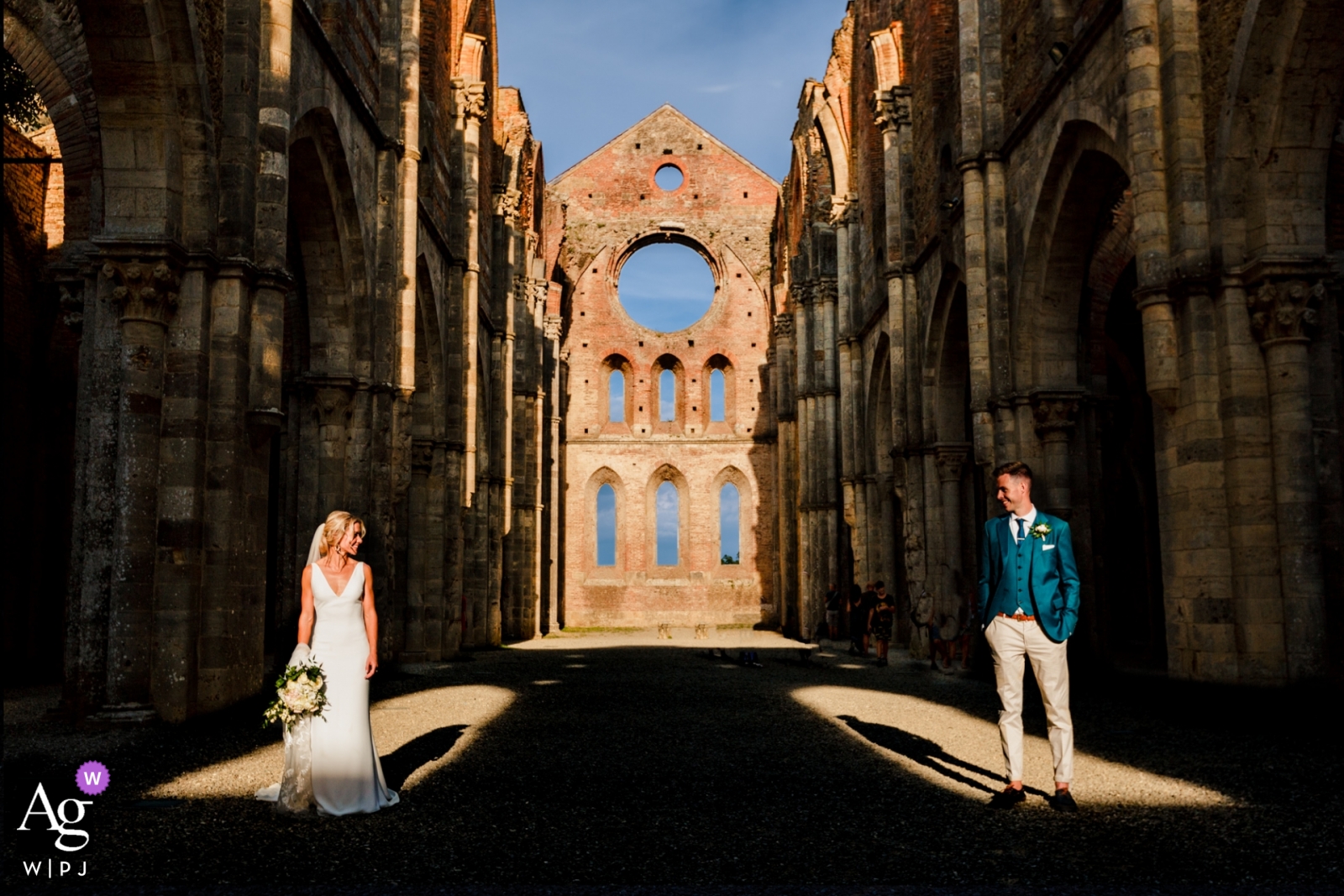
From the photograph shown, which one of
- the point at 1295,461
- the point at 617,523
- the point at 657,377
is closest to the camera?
the point at 1295,461

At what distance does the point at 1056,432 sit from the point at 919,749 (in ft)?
21.6

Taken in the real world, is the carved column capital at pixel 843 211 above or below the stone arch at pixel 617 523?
above

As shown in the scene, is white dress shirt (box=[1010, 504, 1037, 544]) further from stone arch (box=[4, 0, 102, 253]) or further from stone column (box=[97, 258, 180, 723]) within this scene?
stone arch (box=[4, 0, 102, 253])

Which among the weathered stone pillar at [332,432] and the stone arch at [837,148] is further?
the stone arch at [837,148]

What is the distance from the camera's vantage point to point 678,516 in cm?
3425

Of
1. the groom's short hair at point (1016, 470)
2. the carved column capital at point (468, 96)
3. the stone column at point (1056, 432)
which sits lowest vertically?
the groom's short hair at point (1016, 470)

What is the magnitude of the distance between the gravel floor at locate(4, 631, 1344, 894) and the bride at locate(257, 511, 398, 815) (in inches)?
7.3

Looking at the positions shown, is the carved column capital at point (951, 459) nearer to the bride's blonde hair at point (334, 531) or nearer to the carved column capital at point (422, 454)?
the carved column capital at point (422, 454)

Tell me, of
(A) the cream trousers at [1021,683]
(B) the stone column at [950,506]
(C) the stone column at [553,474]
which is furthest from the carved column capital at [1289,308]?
(C) the stone column at [553,474]

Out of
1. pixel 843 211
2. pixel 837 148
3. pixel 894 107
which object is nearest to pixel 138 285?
pixel 894 107

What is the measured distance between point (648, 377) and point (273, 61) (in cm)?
2561

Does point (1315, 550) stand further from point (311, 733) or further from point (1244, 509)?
point (311, 733)

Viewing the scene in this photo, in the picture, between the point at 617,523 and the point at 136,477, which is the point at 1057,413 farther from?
the point at 617,523

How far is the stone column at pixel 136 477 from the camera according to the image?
302 inches
